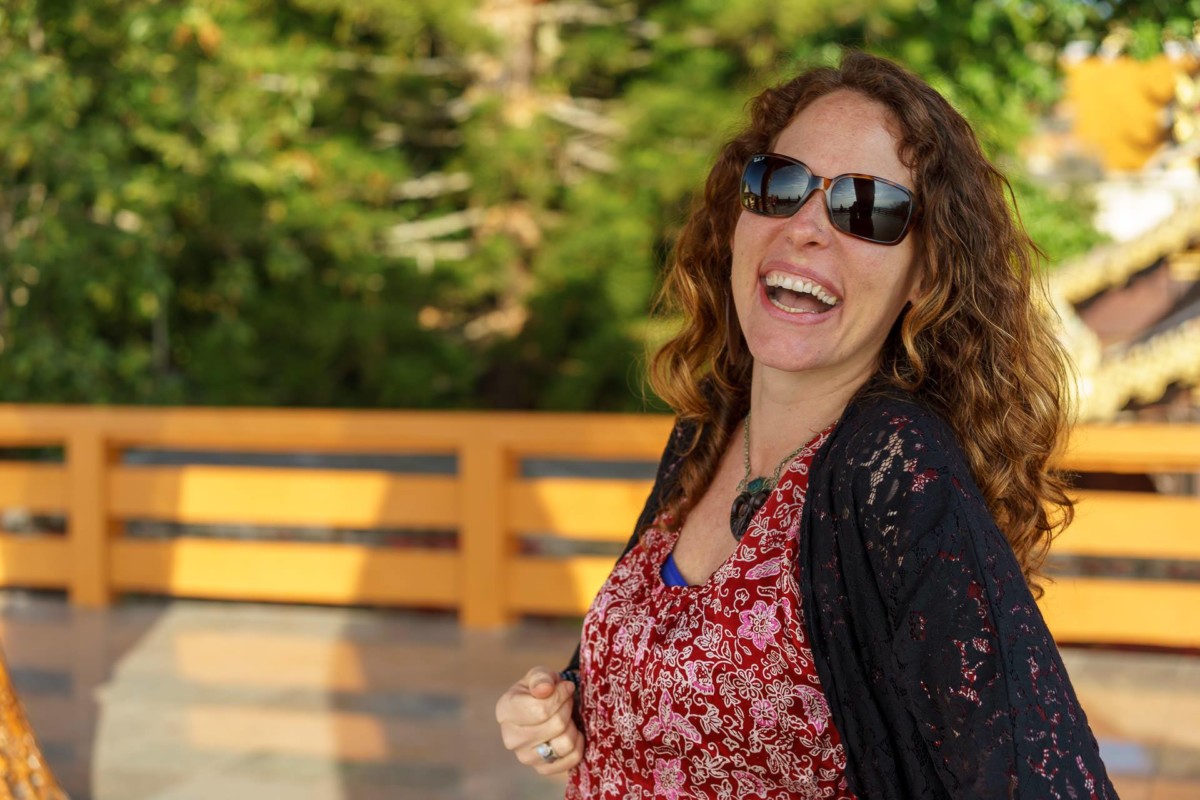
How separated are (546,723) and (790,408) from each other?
1.62 ft

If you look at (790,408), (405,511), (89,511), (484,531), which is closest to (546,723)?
(790,408)

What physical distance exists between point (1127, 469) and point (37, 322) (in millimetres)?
6308

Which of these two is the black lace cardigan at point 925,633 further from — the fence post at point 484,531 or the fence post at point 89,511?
the fence post at point 89,511

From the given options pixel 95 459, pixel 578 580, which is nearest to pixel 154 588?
pixel 95 459

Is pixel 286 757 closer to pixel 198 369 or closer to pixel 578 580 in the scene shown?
pixel 578 580

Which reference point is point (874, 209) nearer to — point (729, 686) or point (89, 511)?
point (729, 686)

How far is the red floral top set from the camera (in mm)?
1402

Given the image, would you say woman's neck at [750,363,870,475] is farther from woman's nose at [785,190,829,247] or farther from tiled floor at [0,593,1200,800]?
tiled floor at [0,593,1200,800]

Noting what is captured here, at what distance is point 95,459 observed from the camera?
6.44m

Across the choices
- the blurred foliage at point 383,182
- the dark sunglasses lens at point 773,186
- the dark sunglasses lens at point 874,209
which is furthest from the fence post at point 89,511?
the dark sunglasses lens at point 874,209

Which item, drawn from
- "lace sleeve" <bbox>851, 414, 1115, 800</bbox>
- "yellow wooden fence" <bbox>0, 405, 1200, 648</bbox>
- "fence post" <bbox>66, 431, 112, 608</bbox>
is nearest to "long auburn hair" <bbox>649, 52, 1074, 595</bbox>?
"lace sleeve" <bbox>851, 414, 1115, 800</bbox>

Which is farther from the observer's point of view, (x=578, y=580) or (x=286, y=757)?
A: (x=578, y=580)

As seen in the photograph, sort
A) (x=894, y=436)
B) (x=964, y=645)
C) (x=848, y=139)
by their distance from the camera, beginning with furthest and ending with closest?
(x=848, y=139) < (x=894, y=436) < (x=964, y=645)

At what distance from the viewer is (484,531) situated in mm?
5891
